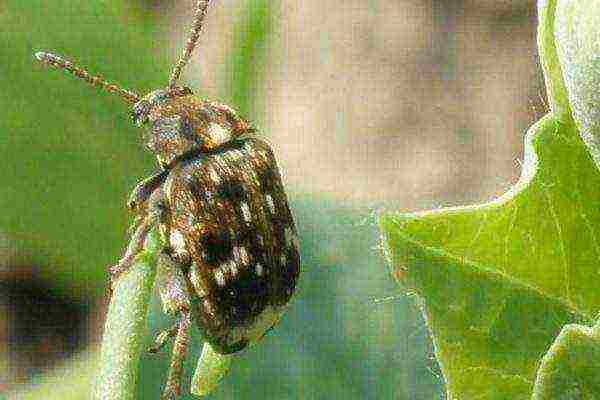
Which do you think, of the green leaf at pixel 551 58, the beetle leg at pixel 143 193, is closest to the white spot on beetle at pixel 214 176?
the beetle leg at pixel 143 193

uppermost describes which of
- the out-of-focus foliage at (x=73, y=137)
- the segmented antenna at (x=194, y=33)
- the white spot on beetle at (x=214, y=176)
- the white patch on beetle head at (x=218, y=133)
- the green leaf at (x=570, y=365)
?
the segmented antenna at (x=194, y=33)

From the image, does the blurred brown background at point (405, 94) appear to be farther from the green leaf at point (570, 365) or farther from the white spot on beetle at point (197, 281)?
the green leaf at point (570, 365)

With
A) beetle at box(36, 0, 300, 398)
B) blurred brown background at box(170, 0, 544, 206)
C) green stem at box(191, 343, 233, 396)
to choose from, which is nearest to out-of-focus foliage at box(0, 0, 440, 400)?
blurred brown background at box(170, 0, 544, 206)

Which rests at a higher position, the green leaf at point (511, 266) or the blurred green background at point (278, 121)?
the green leaf at point (511, 266)

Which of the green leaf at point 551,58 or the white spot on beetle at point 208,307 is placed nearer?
the green leaf at point 551,58

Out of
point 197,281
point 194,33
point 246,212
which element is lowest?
point 197,281

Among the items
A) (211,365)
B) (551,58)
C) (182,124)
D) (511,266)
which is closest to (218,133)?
(182,124)

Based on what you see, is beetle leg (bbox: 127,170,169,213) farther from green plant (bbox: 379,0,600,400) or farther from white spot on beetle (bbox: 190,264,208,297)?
green plant (bbox: 379,0,600,400)

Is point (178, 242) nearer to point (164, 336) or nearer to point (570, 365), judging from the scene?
point (164, 336)
